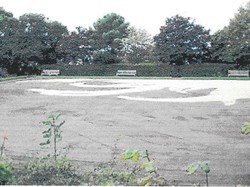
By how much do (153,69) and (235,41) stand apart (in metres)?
7.34

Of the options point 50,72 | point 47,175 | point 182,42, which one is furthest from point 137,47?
point 47,175

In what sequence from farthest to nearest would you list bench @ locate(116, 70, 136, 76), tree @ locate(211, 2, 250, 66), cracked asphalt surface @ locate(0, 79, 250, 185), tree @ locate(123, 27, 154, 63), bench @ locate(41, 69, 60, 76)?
tree @ locate(123, 27, 154, 63) → bench @ locate(41, 69, 60, 76) → tree @ locate(211, 2, 250, 66) → bench @ locate(116, 70, 136, 76) → cracked asphalt surface @ locate(0, 79, 250, 185)

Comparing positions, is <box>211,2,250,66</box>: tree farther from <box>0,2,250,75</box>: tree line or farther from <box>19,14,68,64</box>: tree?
<box>19,14,68,64</box>: tree

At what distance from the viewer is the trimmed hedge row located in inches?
1156

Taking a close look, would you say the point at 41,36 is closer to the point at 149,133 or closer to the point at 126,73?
the point at 126,73

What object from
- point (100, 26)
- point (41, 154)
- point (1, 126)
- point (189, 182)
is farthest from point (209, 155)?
point (100, 26)

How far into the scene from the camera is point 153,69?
30.3 metres

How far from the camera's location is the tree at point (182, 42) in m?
32.7

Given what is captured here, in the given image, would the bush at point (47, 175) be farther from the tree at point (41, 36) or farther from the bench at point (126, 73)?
the tree at point (41, 36)

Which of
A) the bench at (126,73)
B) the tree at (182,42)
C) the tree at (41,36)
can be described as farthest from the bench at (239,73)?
the tree at (41,36)

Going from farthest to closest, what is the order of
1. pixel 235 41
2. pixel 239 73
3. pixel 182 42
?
pixel 182 42, pixel 235 41, pixel 239 73

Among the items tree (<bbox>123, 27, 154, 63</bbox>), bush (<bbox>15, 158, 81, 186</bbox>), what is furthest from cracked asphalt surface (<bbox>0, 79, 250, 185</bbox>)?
tree (<bbox>123, 27, 154, 63</bbox>)

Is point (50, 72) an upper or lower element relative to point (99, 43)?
lower

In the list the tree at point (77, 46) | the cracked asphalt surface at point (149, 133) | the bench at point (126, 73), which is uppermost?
the tree at point (77, 46)
